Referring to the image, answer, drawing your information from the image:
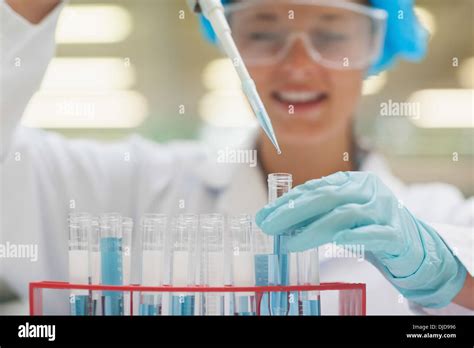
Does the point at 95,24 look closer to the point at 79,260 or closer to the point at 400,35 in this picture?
the point at 79,260

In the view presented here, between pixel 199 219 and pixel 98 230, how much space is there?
244 mm

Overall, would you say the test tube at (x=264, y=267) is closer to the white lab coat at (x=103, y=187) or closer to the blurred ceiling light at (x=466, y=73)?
the white lab coat at (x=103, y=187)

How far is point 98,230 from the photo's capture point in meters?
1.37

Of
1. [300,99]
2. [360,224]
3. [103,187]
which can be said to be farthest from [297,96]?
[103,187]

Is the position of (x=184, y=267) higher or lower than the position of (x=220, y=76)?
lower

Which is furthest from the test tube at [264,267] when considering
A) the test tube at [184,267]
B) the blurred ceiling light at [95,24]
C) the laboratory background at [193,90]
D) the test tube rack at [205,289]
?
the blurred ceiling light at [95,24]

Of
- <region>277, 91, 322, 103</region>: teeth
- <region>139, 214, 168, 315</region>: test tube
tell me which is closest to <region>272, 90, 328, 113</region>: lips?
Answer: <region>277, 91, 322, 103</region>: teeth

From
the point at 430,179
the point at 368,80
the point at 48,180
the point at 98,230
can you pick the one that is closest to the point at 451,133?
the point at 430,179

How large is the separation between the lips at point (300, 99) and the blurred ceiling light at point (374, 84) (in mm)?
97

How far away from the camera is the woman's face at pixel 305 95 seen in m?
1.60

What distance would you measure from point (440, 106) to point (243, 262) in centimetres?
65

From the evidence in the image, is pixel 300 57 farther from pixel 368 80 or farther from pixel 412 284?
pixel 412 284

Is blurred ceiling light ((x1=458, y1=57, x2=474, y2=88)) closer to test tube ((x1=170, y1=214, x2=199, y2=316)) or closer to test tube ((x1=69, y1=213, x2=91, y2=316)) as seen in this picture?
test tube ((x1=170, y1=214, x2=199, y2=316))

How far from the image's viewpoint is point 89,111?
1.64 meters
